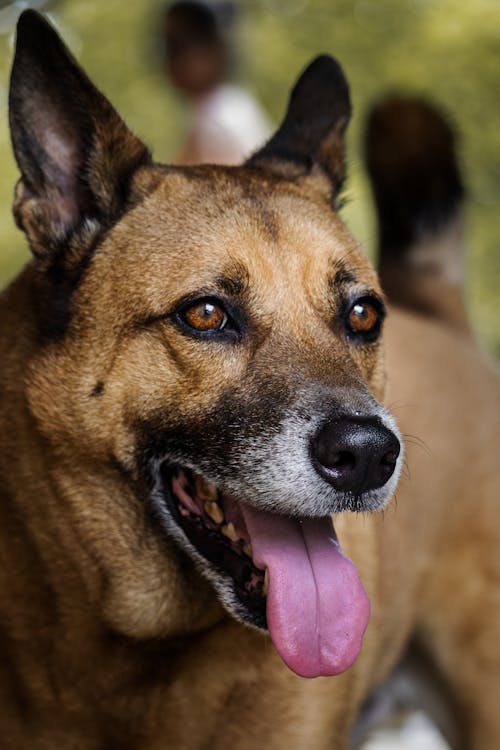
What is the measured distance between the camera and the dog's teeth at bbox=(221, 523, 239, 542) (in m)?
2.73

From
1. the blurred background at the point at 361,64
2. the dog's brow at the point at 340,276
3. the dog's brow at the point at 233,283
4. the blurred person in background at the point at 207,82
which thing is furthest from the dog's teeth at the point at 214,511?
the blurred background at the point at 361,64

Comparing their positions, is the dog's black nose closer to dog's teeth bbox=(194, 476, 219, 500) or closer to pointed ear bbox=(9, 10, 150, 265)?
dog's teeth bbox=(194, 476, 219, 500)

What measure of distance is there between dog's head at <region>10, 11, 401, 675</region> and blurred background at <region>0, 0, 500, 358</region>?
374 inches

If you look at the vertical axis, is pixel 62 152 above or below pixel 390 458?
above

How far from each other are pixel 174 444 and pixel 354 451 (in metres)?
0.49

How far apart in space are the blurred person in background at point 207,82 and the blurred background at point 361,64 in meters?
5.75

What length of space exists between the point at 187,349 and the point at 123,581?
0.70m

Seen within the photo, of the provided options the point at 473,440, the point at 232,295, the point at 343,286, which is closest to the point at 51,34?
the point at 232,295

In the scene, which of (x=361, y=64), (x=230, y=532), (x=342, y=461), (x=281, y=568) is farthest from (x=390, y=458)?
(x=361, y=64)

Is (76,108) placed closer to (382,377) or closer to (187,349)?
(187,349)

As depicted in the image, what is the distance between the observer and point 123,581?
9.58 feet

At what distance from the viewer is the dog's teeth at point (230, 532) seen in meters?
2.73

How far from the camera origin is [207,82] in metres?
6.55

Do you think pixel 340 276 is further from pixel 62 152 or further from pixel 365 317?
pixel 62 152
